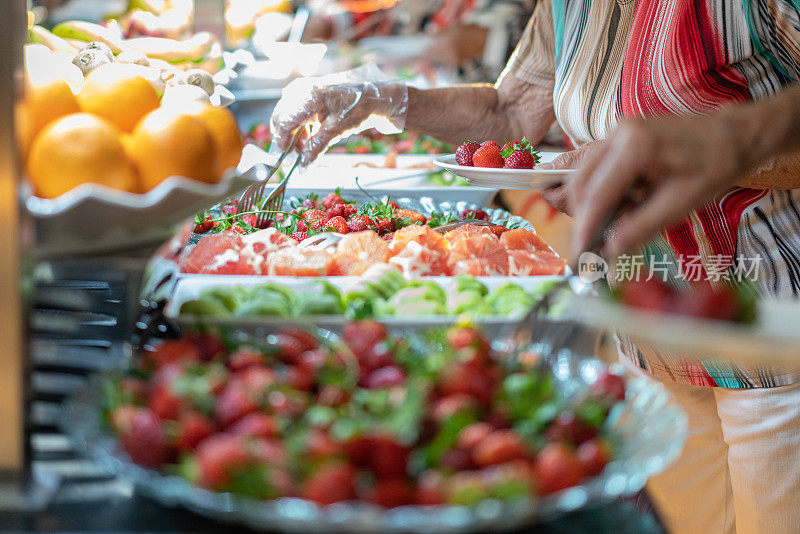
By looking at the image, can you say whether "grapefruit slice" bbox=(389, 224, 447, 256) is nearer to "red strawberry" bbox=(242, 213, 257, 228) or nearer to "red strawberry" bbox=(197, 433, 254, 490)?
"red strawberry" bbox=(242, 213, 257, 228)

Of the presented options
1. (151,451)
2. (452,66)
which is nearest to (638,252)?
(151,451)

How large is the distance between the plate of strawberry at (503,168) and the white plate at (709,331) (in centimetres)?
76

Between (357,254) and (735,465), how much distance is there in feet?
3.50

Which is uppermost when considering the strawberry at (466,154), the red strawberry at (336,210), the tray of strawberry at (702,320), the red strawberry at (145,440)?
the tray of strawberry at (702,320)

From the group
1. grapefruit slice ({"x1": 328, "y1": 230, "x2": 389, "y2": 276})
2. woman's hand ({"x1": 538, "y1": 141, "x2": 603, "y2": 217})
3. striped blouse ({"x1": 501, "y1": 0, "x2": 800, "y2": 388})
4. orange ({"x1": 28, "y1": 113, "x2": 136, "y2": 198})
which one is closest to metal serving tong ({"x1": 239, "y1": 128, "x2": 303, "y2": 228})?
grapefruit slice ({"x1": 328, "y1": 230, "x2": 389, "y2": 276})

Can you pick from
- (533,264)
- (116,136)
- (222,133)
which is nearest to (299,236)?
(533,264)

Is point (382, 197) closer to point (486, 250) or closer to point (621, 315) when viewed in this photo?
point (486, 250)

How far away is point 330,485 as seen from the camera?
62 cm

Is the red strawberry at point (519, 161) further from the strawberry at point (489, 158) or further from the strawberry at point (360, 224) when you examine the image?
the strawberry at point (360, 224)

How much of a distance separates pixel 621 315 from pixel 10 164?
0.59 m

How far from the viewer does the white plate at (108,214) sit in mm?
776

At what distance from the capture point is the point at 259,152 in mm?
1831

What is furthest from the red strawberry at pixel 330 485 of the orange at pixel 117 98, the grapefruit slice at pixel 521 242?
the grapefruit slice at pixel 521 242

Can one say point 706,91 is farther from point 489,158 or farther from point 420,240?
point 420,240
